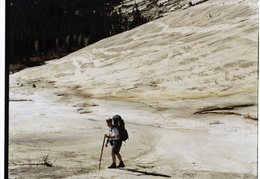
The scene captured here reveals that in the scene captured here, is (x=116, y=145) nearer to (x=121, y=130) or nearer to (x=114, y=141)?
(x=114, y=141)

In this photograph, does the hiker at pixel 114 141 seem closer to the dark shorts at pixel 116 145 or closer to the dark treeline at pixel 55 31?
the dark shorts at pixel 116 145

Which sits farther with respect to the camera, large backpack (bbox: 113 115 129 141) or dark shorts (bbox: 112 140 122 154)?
dark shorts (bbox: 112 140 122 154)

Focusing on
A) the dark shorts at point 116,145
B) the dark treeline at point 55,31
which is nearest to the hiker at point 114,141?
the dark shorts at point 116,145

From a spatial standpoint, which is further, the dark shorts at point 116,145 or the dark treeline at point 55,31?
the dark treeline at point 55,31

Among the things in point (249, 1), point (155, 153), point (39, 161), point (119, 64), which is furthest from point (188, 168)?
point (249, 1)

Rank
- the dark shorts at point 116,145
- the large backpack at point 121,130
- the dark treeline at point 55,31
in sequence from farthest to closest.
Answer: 1. the dark treeline at point 55,31
2. the dark shorts at point 116,145
3. the large backpack at point 121,130

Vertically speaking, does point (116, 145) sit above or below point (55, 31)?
below

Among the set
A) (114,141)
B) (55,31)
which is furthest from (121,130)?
(55,31)

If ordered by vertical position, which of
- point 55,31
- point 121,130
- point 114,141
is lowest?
point 114,141

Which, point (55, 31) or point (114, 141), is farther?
point (55, 31)

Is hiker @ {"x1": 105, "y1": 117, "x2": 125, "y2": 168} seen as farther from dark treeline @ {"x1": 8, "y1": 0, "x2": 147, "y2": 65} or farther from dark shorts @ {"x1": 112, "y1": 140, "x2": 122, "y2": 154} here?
dark treeline @ {"x1": 8, "y1": 0, "x2": 147, "y2": 65}

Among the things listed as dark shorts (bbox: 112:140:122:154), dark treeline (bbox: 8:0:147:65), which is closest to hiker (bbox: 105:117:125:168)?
dark shorts (bbox: 112:140:122:154)
